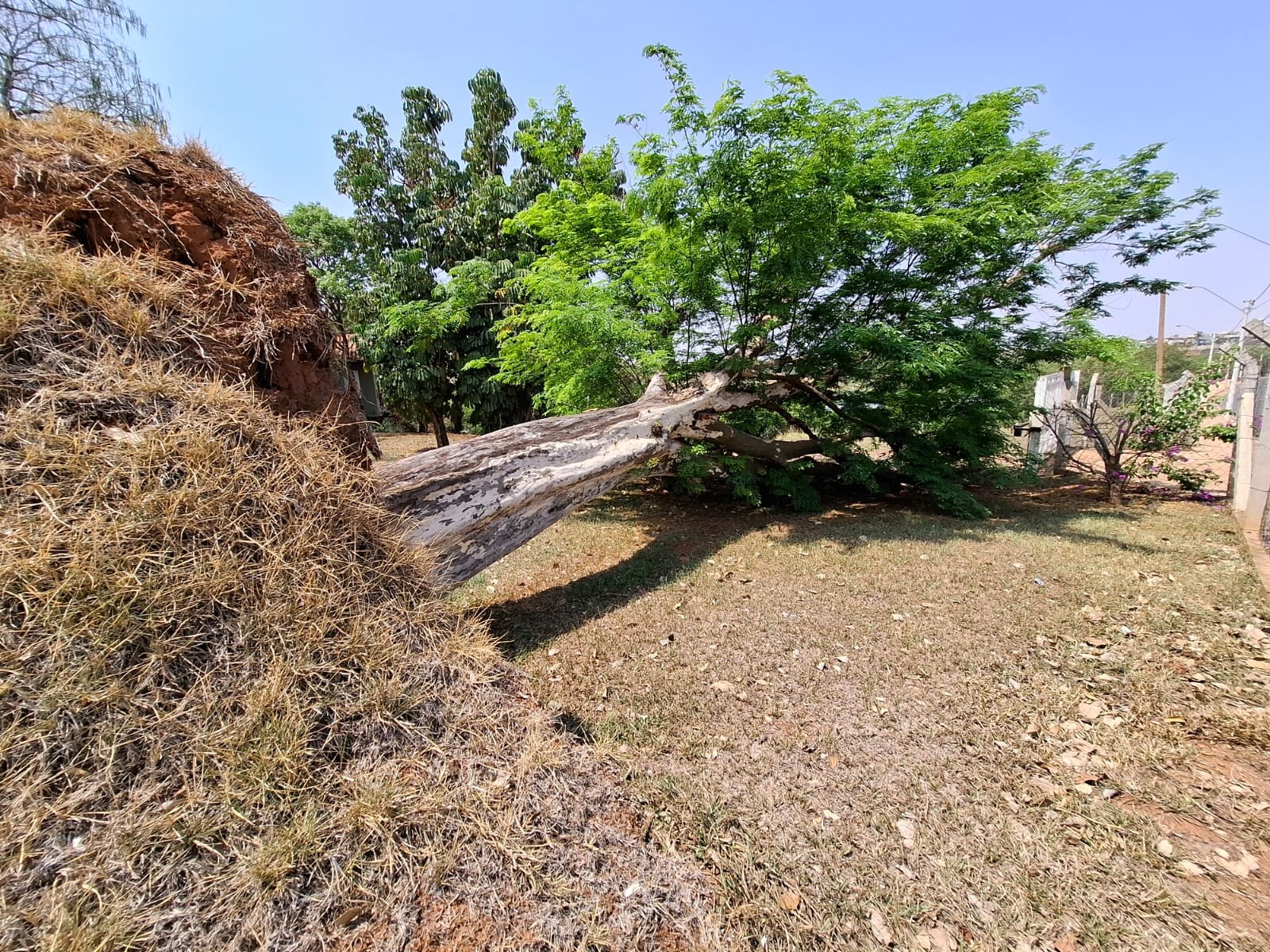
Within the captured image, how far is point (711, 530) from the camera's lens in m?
6.08

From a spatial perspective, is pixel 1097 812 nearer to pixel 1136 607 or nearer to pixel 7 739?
pixel 1136 607

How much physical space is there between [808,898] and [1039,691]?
1.97m

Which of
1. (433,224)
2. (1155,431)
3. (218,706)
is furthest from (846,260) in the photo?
(433,224)

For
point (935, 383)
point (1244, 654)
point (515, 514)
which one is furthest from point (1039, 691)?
point (935, 383)

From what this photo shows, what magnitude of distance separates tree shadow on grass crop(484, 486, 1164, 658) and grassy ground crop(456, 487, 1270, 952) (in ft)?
0.18

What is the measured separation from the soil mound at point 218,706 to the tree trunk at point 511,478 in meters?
0.75

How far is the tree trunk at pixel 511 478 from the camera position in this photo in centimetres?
303

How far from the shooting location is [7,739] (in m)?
1.32

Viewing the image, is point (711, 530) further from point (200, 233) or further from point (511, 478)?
point (200, 233)

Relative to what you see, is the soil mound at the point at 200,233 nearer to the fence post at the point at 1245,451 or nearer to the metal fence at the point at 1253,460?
the metal fence at the point at 1253,460

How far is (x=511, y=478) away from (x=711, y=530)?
3.24 meters

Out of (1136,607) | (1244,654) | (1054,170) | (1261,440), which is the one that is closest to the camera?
(1244,654)

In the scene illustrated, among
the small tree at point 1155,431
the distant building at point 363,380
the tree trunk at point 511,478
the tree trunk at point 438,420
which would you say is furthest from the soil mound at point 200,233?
the tree trunk at point 438,420

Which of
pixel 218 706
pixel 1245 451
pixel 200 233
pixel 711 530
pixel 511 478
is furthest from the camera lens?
pixel 711 530
